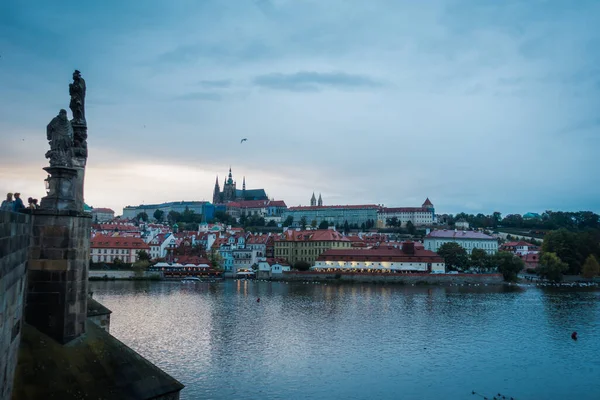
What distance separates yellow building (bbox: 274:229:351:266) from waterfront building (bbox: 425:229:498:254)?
79.2 ft

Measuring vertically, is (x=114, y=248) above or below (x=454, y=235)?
below

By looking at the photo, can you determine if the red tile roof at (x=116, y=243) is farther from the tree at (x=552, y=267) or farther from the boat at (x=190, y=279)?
the tree at (x=552, y=267)

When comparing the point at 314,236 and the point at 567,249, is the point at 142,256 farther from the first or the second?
the point at 567,249

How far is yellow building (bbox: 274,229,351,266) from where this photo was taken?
106m

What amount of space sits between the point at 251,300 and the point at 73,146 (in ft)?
151

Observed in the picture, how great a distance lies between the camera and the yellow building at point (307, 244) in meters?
106

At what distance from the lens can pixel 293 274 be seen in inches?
3617

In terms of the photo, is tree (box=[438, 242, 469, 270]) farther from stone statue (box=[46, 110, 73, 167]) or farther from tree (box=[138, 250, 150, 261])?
stone statue (box=[46, 110, 73, 167])

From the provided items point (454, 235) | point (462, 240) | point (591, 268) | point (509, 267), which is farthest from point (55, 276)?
point (462, 240)

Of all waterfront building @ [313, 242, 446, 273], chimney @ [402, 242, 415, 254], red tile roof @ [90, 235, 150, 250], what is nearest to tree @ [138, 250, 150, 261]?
red tile roof @ [90, 235, 150, 250]

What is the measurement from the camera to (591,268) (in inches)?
3442

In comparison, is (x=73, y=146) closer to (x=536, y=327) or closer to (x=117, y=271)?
(x=536, y=327)

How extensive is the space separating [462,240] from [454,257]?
1278 inches

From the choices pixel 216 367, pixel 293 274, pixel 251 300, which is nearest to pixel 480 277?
pixel 293 274
